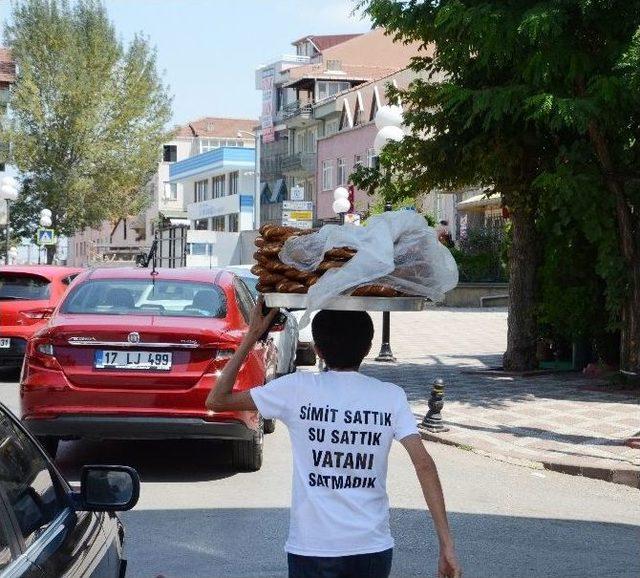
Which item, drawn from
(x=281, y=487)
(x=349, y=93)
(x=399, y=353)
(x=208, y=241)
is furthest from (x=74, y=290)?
(x=349, y=93)

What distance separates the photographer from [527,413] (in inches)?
556

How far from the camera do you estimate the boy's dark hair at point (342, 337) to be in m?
3.96

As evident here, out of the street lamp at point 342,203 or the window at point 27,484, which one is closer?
the window at point 27,484

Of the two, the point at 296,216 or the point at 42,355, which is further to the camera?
the point at 296,216

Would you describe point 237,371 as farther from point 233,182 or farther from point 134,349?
point 233,182

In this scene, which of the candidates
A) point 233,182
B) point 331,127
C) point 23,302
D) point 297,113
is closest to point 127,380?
point 23,302

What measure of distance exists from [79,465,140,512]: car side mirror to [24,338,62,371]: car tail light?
5.79m

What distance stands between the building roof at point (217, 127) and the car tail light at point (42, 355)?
10546cm

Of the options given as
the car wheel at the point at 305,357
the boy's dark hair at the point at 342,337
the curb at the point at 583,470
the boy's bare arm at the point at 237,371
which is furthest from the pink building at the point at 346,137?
the boy's dark hair at the point at 342,337

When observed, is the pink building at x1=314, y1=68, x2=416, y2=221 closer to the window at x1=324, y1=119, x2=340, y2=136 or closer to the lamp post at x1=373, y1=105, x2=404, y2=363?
the window at x1=324, y1=119, x2=340, y2=136

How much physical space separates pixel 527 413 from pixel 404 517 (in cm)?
585

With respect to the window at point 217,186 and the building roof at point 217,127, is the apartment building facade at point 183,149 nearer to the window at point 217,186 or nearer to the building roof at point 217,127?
the building roof at point 217,127

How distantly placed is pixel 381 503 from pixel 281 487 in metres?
5.72

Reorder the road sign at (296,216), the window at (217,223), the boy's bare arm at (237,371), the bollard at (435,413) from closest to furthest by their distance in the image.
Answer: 1. the boy's bare arm at (237,371)
2. the bollard at (435,413)
3. the road sign at (296,216)
4. the window at (217,223)
